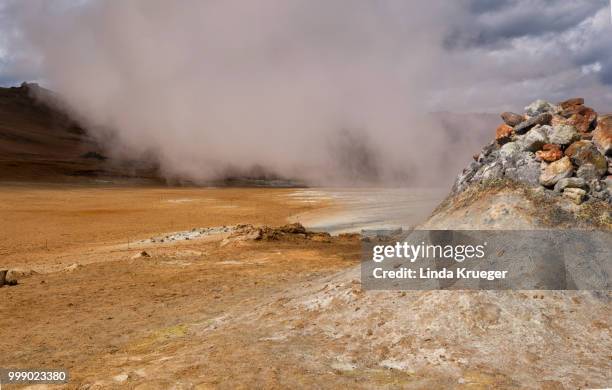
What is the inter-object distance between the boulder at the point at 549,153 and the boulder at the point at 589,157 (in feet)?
0.56

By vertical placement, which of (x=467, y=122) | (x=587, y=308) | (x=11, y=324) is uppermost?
(x=467, y=122)

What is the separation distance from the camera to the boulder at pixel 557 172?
729 centimetres

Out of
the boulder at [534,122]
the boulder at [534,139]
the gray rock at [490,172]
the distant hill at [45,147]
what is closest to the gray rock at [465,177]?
the gray rock at [490,172]

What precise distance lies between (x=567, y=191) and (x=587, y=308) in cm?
191

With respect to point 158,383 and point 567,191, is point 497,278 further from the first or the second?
point 158,383

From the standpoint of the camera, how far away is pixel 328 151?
66188 millimetres

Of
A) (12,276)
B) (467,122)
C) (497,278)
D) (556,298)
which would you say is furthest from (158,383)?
(467,122)

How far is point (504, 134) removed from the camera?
885 cm

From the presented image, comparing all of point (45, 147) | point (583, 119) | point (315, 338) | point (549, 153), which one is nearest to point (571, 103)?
point (583, 119)

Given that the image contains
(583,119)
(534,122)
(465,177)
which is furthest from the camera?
(465,177)

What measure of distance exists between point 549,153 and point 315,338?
4600 mm

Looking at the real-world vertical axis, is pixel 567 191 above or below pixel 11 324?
above

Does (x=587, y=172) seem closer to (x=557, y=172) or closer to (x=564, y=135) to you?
(x=557, y=172)

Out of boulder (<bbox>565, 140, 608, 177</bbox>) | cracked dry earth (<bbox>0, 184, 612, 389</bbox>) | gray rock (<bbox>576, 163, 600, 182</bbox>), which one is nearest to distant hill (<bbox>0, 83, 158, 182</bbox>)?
cracked dry earth (<bbox>0, 184, 612, 389</bbox>)
